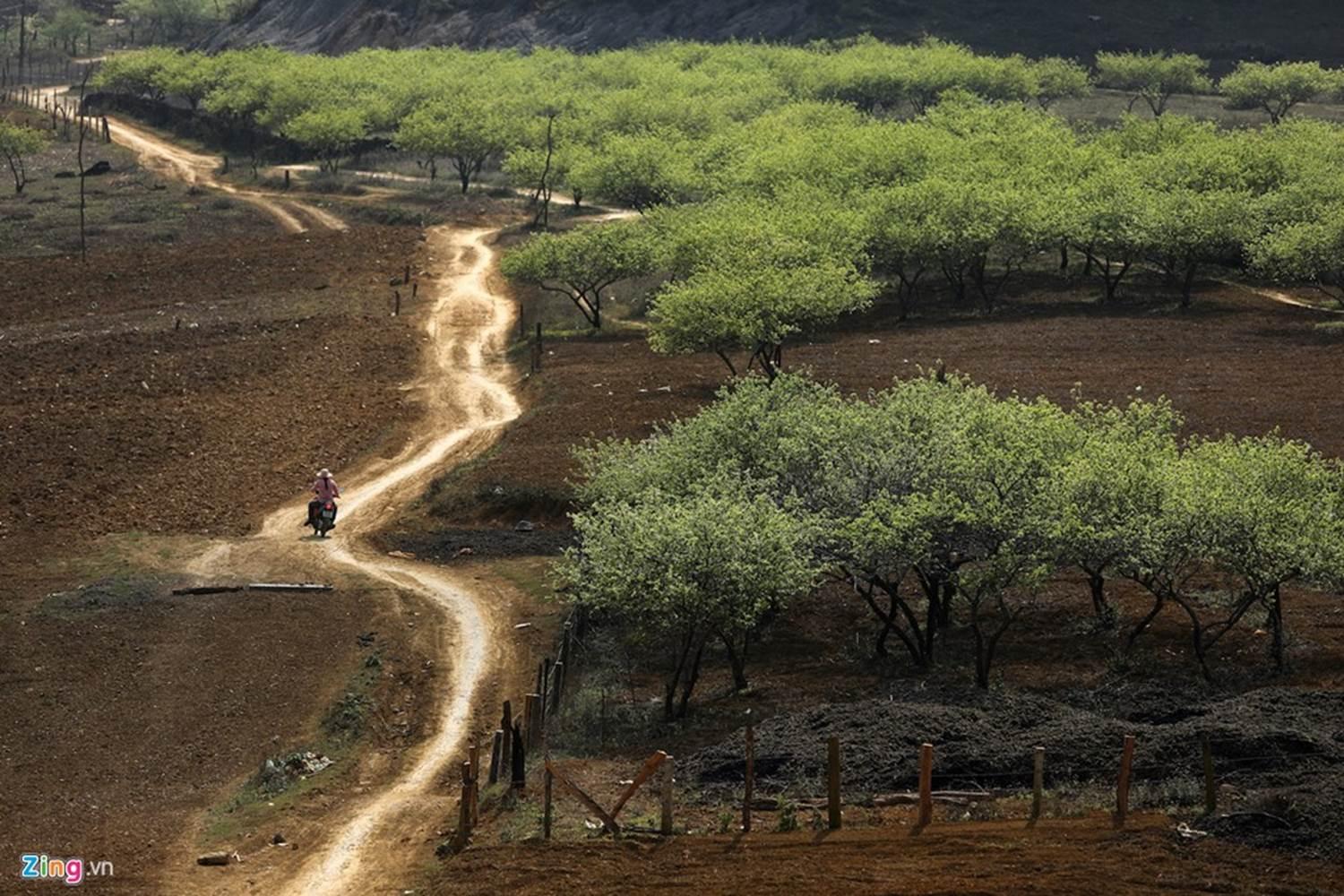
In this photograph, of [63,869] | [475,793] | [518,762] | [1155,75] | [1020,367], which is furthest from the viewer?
[1155,75]

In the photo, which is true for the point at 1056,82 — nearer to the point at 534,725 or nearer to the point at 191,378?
the point at 191,378

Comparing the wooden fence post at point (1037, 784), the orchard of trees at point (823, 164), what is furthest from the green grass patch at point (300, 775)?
the orchard of trees at point (823, 164)

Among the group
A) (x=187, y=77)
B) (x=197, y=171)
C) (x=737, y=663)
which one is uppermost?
(x=187, y=77)

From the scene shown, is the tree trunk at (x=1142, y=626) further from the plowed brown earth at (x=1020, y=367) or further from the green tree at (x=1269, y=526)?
the plowed brown earth at (x=1020, y=367)

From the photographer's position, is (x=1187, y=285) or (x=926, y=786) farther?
(x=1187, y=285)

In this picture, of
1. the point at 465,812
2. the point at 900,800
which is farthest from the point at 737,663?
the point at 465,812

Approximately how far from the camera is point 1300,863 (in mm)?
24250

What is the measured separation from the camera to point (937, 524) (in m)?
35.1

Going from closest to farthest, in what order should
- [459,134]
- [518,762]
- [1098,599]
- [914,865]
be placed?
[914,865] → [518,762] → [1098,599] → [459,134]

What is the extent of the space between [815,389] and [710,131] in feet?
260

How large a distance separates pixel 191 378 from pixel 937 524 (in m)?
40.9

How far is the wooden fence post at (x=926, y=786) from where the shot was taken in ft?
86.7

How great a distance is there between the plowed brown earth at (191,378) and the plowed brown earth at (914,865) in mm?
26311

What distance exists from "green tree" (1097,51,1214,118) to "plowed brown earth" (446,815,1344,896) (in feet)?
416
